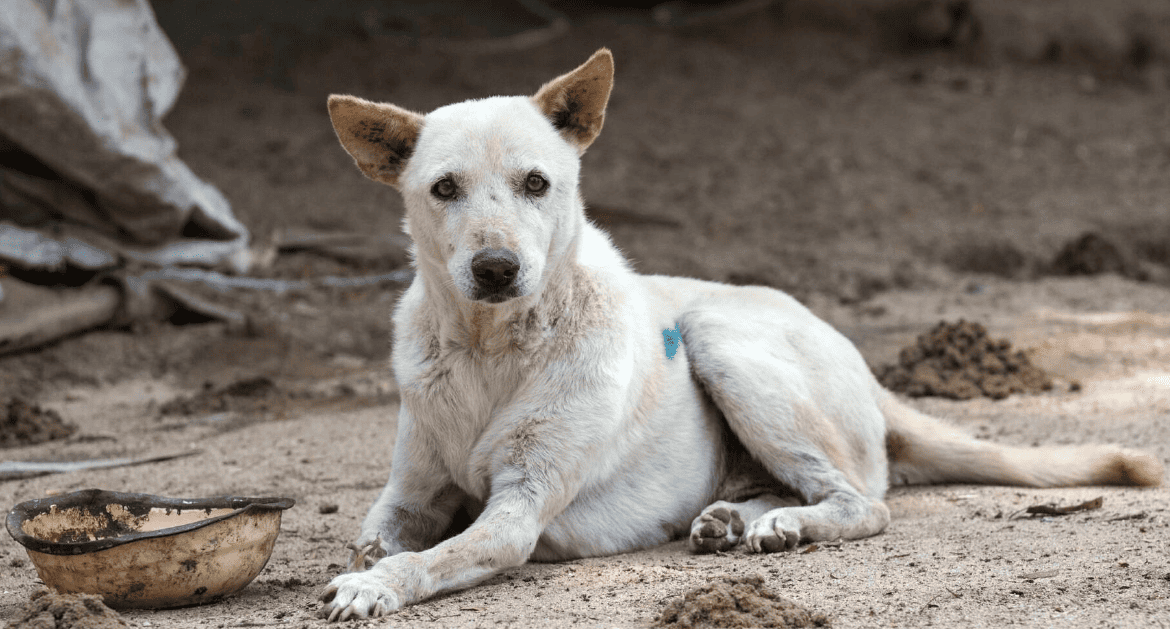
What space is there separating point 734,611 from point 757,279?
17.5ft

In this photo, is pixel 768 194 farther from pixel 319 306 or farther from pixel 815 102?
pixel 319 306

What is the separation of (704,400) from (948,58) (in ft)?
31.3

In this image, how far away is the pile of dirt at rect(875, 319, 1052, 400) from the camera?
550 centimetres

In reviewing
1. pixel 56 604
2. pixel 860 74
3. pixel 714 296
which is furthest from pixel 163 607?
pixel 860 74

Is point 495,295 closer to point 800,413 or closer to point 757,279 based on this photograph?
point 800,413

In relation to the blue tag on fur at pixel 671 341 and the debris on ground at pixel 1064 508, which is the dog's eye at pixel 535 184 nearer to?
the blue tag on fur at pixel 671 341

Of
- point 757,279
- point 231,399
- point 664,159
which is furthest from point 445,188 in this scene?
point 664,159

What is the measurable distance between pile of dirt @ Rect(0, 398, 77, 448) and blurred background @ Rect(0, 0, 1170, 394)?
2.69 ft

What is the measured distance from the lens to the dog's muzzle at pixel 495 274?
3.09m

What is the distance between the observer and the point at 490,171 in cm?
328

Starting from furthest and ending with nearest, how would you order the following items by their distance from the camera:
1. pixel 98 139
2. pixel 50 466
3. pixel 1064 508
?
1. pixel 98 139
2. pixel 50 466
3. pixel 1064 508

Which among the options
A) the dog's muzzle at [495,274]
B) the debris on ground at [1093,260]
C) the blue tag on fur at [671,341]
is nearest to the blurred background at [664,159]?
the debris on ground at [1093,260]

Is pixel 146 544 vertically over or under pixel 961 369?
over

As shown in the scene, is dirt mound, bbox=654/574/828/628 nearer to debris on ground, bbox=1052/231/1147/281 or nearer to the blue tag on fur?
the blue tag on fur
